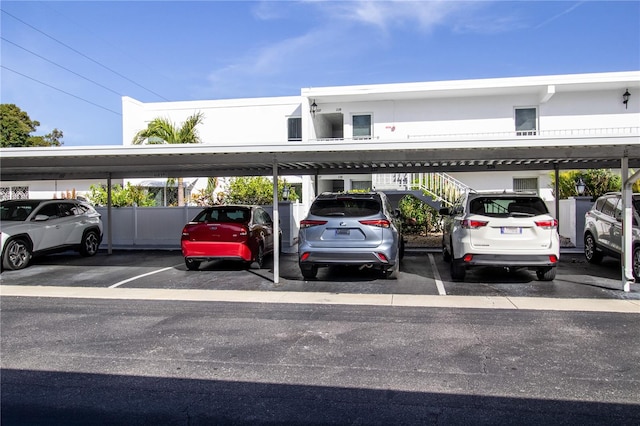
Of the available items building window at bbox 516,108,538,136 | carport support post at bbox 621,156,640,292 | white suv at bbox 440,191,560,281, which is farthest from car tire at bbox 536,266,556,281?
building window at bbox 516,108,538,136

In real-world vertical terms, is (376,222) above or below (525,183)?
below

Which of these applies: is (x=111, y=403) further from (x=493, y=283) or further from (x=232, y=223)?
(x=493, y=283)

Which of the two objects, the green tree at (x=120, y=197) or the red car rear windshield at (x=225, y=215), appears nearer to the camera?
the red car rear windshield at (x=225, y=215)

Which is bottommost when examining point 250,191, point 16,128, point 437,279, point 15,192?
point 437,279

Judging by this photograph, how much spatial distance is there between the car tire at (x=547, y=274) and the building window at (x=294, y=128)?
14.2 m

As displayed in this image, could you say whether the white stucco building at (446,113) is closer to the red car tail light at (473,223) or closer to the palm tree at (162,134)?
the palm tree at (162,134)

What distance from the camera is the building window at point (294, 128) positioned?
71.7ft

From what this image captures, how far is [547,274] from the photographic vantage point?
9.38 m

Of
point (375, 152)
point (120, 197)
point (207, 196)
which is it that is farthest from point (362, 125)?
point (375, 152)

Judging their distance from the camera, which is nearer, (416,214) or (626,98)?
(416,214)

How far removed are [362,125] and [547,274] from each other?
12.9m

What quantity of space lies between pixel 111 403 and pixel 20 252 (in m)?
9.20

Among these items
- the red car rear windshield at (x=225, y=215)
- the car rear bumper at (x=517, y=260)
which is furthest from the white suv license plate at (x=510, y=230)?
the red car rear windshield at (x=225, y=215)

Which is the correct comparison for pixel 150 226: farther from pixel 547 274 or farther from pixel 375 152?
pixel 547 274
